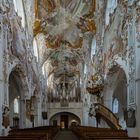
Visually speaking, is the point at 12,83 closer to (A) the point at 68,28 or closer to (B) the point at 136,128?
(A) the point at 68,28

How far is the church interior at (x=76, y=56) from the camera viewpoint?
728 inches

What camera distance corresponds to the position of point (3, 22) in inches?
758

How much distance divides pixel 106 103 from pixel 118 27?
7.31 meters

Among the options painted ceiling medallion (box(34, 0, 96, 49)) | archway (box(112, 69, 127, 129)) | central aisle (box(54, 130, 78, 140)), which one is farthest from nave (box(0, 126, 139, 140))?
painted ceiling medallion (box(34, 0, 96, 49))

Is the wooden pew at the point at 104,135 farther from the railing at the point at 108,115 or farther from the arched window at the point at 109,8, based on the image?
the arched window at the point at 109,8

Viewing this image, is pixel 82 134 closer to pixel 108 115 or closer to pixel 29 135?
pixel 29 135

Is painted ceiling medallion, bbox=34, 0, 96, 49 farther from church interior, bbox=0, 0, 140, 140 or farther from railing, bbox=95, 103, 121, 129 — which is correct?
railing, bbox=95, 103, 121, 129

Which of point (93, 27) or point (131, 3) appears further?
point (93, 27)

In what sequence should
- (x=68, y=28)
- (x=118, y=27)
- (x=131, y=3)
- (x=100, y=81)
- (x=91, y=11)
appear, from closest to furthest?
(x=131, y=3), (x=118, y=27), (x=100, y=81), (x=91, y=11), (x=68, y=28)

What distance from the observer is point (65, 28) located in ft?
121

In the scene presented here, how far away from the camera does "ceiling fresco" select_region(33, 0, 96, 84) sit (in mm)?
32406

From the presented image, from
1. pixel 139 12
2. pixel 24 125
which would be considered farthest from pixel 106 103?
pixel 139 12

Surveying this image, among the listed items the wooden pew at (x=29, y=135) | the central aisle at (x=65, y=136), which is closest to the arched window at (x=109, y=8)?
the central aisle at (x=65, y=136)

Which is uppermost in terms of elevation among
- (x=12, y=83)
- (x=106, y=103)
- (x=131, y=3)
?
(x=131, y=3)
